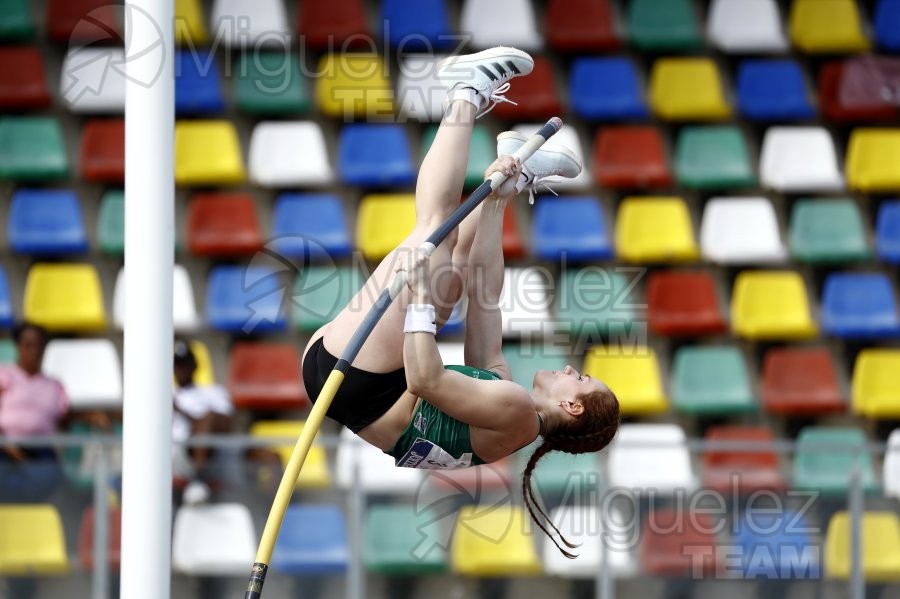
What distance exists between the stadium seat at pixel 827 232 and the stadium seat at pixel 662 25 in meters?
1.15

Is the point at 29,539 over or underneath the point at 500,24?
underneath

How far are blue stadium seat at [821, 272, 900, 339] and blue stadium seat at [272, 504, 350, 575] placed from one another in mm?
3161

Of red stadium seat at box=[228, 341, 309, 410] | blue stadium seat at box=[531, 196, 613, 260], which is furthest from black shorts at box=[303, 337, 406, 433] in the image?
blue stadium seat at box=[531, 196, 613, 260]

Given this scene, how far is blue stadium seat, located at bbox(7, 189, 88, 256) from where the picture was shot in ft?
23.1

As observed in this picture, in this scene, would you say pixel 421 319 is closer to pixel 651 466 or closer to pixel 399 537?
pixel 399 537

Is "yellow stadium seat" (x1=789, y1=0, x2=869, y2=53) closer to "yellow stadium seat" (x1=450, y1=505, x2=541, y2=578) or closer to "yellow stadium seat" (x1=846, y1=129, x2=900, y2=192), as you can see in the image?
"yellow stadium seat" (x1=846, y1=129, x2=900, y2=192)

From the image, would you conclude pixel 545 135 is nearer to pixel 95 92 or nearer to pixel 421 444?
pixel 421 444

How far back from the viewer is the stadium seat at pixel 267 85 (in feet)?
24.1

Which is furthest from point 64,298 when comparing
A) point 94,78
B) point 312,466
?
point 312,466

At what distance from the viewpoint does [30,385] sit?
6.07 meters

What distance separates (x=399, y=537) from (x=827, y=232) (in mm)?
3250

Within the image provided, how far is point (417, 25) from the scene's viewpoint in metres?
7.59

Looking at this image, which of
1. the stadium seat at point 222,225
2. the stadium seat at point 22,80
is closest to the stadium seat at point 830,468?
the stadium seat at point 222,225

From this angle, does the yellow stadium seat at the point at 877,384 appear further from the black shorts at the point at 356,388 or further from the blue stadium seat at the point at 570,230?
the black shorts at the point at 356,388
